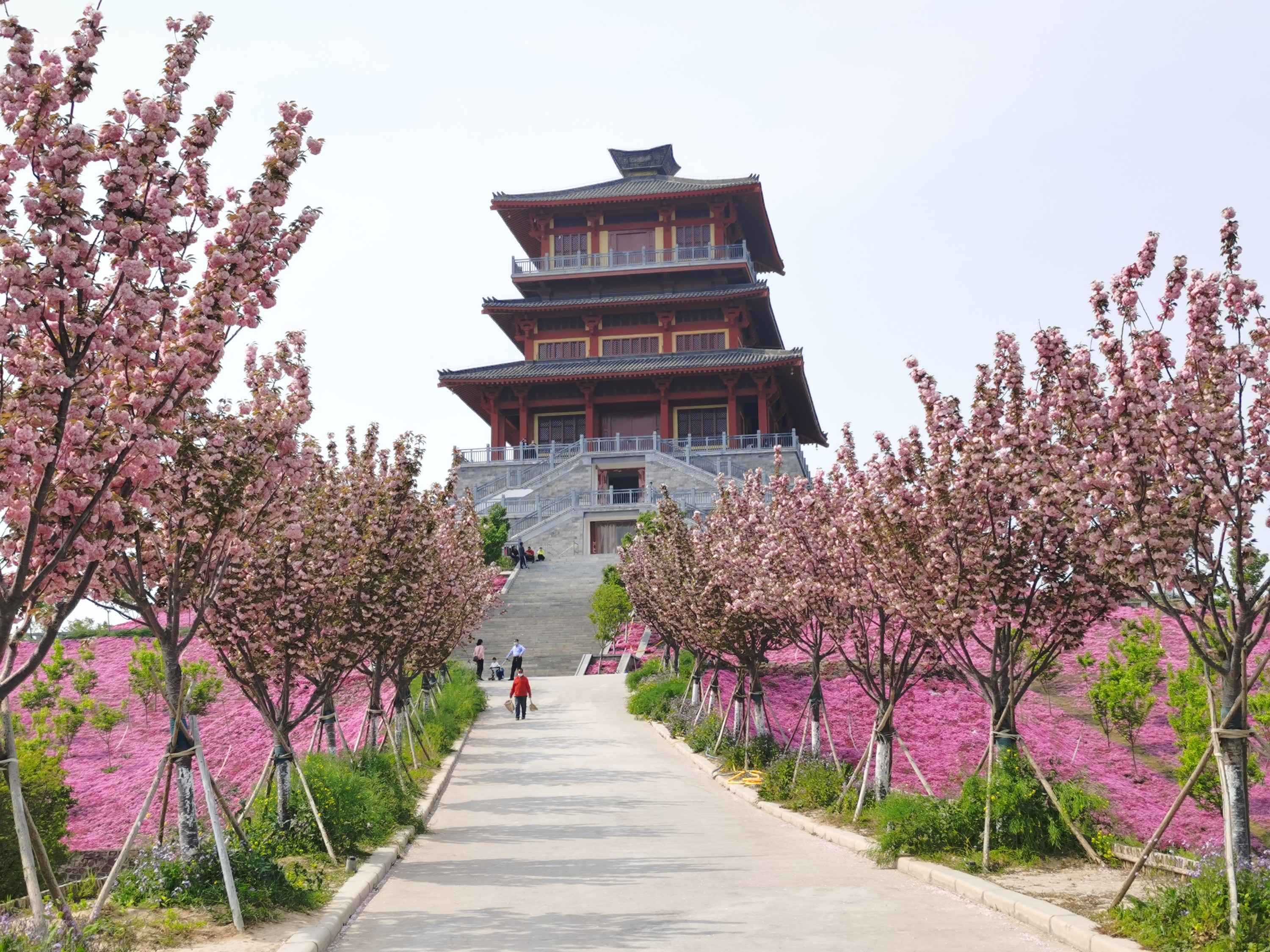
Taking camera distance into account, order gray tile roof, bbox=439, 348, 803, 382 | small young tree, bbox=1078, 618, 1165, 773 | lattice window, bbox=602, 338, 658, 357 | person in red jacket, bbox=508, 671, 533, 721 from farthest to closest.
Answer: lattice window, bbox=602, 338, 658, 357 → gray tile roof, bbox=439, 348, 803, 382 → person in red jacket, bbox=508, 671, 533, 721 → small young tree, bbox=1078, 618, 1165, 773

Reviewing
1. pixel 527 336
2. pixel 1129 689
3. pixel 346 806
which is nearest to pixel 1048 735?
pixel 1129 689

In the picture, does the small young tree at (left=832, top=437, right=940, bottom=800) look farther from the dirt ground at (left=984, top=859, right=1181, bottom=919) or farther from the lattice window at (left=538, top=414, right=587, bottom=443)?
the lattice window at (left=538, top=414, right=587, bottom=443)

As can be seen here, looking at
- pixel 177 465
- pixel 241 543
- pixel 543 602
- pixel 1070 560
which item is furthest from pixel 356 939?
pixel 543 602

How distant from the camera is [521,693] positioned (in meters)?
27.5

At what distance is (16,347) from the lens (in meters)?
6.96

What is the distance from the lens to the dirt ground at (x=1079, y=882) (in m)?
9.47

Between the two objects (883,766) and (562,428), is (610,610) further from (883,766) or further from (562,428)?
(562,428)

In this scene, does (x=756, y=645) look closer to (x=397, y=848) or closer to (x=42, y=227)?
(x=397, y=848)

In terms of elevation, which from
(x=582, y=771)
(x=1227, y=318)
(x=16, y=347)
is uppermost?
(x=1227, y=318)

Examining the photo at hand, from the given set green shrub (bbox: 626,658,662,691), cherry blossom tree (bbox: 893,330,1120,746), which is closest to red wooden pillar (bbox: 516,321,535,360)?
green shrub (bbox: 626,658,662,691)

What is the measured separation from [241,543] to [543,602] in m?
33.8

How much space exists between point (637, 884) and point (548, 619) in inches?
1219

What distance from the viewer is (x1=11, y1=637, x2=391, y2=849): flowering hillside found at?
18734mm

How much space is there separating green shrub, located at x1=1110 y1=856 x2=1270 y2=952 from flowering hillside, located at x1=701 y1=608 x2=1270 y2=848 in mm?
5333
